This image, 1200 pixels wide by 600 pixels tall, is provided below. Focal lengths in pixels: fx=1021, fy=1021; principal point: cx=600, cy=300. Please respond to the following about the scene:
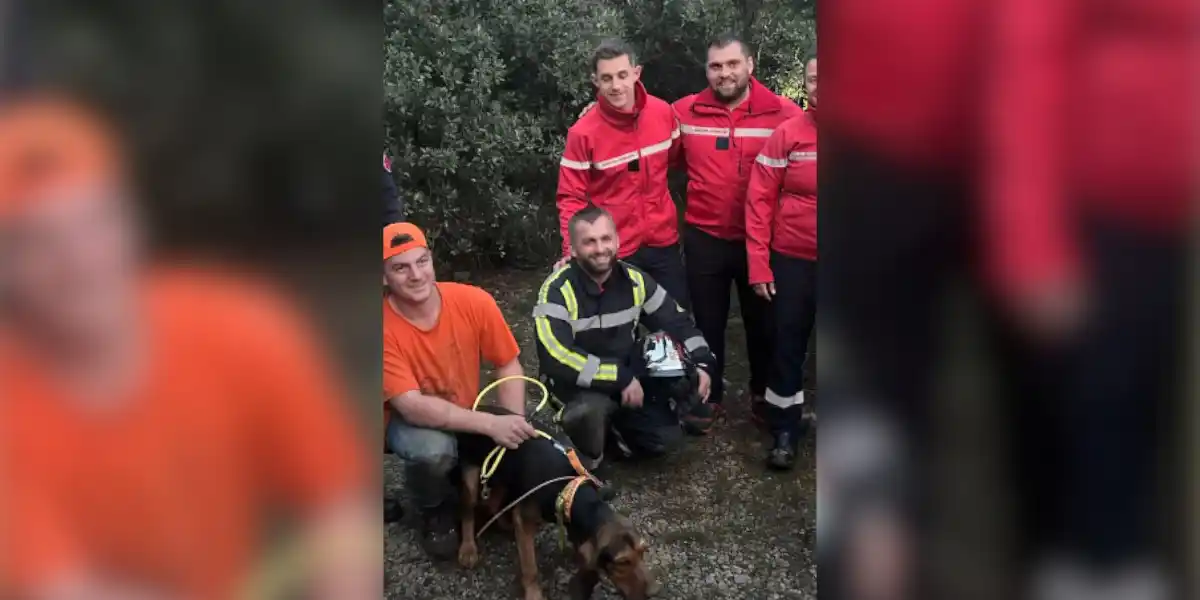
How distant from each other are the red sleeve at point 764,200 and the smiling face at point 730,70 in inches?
10.6

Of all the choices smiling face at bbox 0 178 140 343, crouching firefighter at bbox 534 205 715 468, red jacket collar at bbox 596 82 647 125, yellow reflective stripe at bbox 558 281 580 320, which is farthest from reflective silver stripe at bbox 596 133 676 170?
smiling face at bbox 0 178 140 343

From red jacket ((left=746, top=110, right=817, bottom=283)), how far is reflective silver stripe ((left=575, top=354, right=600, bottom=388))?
73 cm

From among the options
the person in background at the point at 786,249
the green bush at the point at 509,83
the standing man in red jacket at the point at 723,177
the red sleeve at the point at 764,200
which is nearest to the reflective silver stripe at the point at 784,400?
the person in background at the point at 786,249

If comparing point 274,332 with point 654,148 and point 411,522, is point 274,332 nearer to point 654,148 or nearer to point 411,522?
point 411,522

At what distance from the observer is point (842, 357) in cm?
116

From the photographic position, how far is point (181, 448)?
1136 mm

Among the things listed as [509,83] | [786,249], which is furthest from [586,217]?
[509,83]

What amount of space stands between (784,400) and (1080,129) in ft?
10.0

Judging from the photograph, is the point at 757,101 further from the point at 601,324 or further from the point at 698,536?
the point at 698,536

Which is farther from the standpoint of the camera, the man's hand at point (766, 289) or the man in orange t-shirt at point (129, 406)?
the man's hand at point (766, 289)

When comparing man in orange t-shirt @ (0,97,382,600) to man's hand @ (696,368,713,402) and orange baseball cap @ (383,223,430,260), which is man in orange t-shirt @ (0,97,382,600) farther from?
man's hand @ (696,368,713,402)

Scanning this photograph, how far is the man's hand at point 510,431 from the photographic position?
3135 millimetres

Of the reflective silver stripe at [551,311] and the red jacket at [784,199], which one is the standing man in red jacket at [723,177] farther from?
the reflective silver stripe at [551,311]

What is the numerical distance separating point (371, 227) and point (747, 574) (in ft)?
8.19
